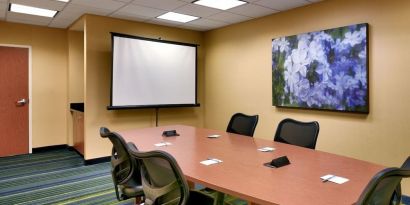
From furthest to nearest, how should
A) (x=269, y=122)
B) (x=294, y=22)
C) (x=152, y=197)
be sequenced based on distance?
(x=269, y=122), (x=294, y=22), (x=152, y=197)

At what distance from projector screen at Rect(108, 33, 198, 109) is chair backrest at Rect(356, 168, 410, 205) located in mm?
4120

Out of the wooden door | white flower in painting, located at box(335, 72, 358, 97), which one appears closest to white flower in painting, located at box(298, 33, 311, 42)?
white flower in painting, located at box(335, 72, 358, 97)

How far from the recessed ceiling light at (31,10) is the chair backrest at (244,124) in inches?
131

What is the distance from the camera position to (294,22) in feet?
14.1

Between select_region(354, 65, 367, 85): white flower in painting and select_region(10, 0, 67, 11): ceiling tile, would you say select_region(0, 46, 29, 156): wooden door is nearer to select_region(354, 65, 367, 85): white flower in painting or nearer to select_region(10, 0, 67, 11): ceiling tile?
select_region(10, 0, 67, 11): ceiling tile

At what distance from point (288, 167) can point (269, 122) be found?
2.87 metres

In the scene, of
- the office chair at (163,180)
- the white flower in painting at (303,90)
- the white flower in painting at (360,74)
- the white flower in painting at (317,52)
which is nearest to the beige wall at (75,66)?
the white flower in painting at (303,90)

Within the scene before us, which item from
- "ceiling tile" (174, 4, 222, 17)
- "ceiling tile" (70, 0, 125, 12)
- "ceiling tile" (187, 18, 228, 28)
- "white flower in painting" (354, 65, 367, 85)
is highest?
"ceiling tile" (187, 18, 228, 28)

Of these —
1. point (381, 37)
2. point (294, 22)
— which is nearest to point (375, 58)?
point (381, 37)

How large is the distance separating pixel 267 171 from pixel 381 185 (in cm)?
72

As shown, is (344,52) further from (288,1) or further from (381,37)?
(288,1)

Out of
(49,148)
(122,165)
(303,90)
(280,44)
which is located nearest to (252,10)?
(280,44)

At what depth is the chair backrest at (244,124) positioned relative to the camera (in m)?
3.33

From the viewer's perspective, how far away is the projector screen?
4.77 metres
